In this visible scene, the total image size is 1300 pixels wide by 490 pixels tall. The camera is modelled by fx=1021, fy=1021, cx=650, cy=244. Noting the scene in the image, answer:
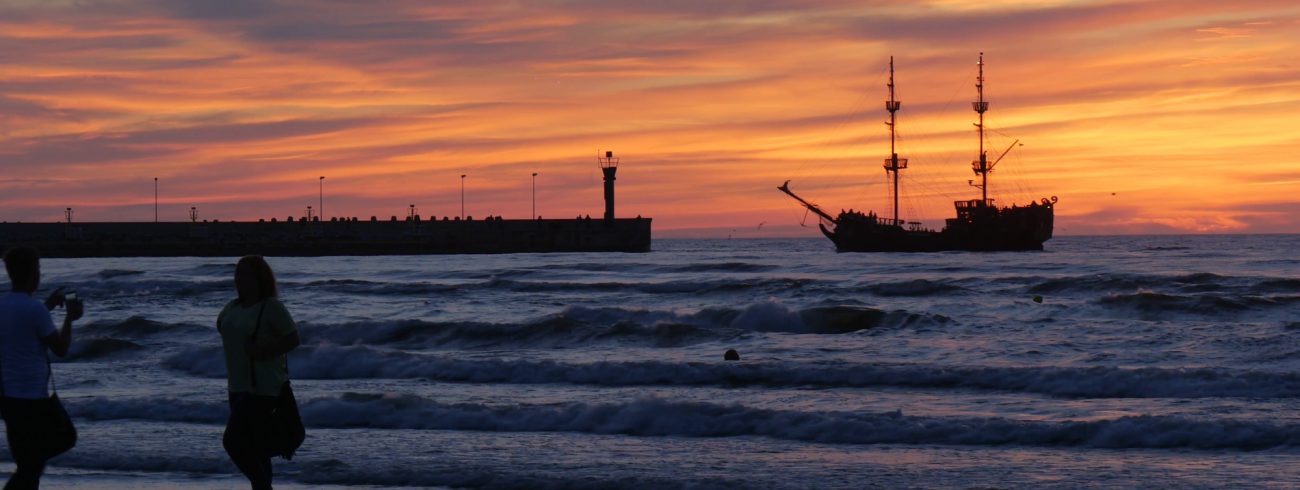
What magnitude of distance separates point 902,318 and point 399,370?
10940 mm

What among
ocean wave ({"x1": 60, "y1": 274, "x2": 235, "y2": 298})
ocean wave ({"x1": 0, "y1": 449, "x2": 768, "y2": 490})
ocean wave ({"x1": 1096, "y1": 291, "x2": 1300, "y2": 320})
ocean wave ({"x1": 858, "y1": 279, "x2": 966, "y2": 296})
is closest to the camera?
ocean wave ({"x1": 0, "y1": 449, "x2": 768, "y2": 490})

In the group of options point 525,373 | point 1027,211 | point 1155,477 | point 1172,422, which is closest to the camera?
point 1155,477

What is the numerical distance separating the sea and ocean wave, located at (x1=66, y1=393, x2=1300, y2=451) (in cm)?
3

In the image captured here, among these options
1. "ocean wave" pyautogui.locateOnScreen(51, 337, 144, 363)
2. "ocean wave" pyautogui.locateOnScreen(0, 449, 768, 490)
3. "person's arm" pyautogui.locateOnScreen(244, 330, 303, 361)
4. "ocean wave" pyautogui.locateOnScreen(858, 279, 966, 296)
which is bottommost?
"ocean wave" pyautogui.locateOnScreen(51, 337, 144, 363)

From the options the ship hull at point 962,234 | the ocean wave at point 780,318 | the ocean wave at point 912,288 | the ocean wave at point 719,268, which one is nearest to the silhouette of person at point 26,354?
the ocean wave at point 780,318

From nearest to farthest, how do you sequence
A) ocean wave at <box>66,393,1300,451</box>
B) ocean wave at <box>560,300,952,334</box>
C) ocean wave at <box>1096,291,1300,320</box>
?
ocean wave at <box>66,393,1300,451</box>, ocean wave at <box>560,300,952,334</box>, ocean wave at <box>1096,291,1300,320</box>

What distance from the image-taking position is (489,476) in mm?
7977

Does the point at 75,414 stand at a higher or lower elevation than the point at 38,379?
lower

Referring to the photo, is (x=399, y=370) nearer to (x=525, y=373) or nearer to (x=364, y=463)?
(x=525, y=373)

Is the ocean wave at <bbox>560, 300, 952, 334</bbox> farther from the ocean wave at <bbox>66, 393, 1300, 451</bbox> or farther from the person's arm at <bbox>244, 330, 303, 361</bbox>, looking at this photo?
the person's arm at <bbox>244, 330, 303, 361</bbox>

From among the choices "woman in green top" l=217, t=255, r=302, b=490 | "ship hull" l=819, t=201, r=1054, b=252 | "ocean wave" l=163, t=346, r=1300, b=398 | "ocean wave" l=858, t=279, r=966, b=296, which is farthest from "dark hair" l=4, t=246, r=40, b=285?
"ship hull" l=819, t=201, r=1054, b=252

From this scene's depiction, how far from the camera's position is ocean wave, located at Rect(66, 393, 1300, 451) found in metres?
9.13

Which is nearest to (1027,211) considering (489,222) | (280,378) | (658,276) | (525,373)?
(489,222)

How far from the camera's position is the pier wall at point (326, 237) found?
76.1 m
